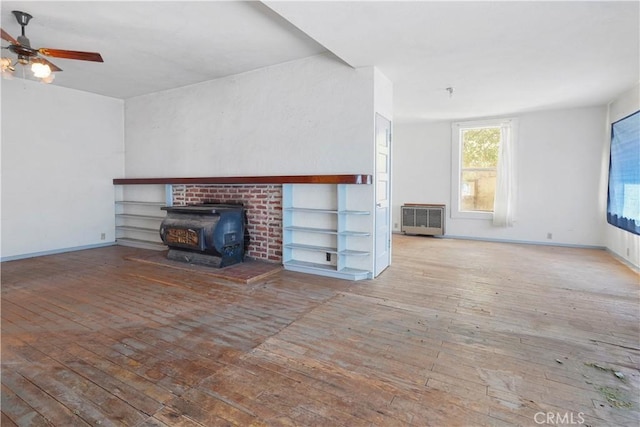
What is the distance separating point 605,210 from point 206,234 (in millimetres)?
6801

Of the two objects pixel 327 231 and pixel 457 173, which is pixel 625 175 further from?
pixel 327 231

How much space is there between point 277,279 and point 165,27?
3024mm

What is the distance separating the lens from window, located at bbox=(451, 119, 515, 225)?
6.73 meters

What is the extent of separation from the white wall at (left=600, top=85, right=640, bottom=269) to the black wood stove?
5.56m

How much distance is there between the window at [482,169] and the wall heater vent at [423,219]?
0.36 meters

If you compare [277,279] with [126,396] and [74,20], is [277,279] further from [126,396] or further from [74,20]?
[74,20]

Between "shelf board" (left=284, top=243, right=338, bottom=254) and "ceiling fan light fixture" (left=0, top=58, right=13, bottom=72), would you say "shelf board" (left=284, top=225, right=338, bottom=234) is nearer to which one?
"shelf board" (left=284, top=243, right=338, bottom=254)

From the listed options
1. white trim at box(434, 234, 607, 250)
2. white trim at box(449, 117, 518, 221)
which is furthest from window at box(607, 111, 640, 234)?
white trim at box(449, 117, 518, 221)

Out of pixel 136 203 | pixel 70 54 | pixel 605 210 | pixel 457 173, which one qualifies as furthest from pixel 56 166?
pixel 605 210

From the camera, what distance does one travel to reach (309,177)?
13.6 ft

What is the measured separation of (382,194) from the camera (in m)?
4.46

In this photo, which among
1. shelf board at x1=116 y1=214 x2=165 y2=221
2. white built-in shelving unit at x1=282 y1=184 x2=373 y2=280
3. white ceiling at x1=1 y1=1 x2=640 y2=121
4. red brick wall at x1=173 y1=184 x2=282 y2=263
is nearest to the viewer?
white ceiling at x1=1 y1=1 x2=640 y2=121

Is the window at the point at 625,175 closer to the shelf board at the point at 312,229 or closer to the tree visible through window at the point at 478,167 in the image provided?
the tree visible through window at the point at 478,167

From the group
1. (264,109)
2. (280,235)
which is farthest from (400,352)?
(264,109)
